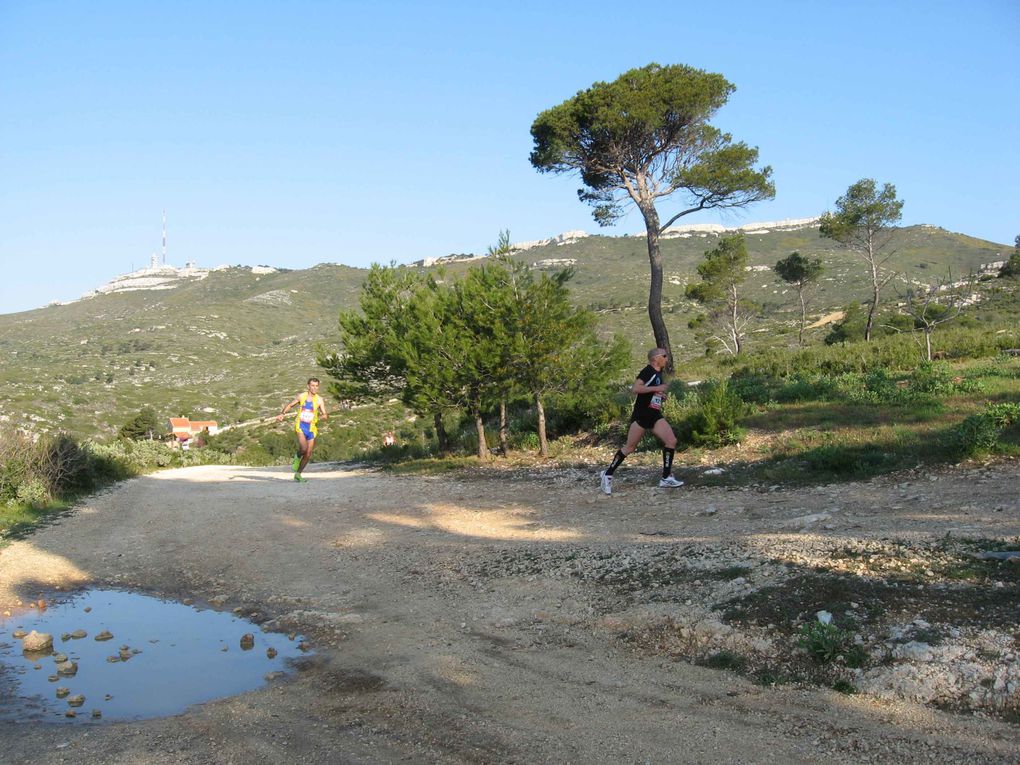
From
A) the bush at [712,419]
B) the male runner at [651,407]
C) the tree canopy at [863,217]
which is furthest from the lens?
the tree canopy at [863,217]

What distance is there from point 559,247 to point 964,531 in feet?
395

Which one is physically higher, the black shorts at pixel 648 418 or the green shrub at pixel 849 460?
the black shorts at pixel 648 418

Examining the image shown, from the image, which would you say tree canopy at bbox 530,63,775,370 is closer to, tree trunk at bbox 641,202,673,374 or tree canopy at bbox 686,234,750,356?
tree trunk at bbox 641,202,673,374

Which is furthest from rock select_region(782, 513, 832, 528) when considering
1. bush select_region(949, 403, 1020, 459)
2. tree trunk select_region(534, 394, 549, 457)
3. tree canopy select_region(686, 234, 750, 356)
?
tree canopy select_region(686, 234, 750, 356)

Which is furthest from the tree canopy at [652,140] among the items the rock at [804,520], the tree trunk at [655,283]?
the rock at [804,520]

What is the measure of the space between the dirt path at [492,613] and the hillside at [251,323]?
39.4m

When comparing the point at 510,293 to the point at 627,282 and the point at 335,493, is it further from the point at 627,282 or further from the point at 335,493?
the point at 627,282

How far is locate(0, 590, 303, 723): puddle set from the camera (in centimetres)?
490

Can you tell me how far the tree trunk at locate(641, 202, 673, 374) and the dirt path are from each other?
33.9ft

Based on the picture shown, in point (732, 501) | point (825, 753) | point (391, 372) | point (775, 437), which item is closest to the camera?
point (825, 753)

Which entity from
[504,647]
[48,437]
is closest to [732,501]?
[504,647]

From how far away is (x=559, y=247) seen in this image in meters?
125

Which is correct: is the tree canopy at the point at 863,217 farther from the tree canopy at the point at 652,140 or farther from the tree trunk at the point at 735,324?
the tree canopy at the point at 652,140

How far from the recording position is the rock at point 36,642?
5.97 metres
